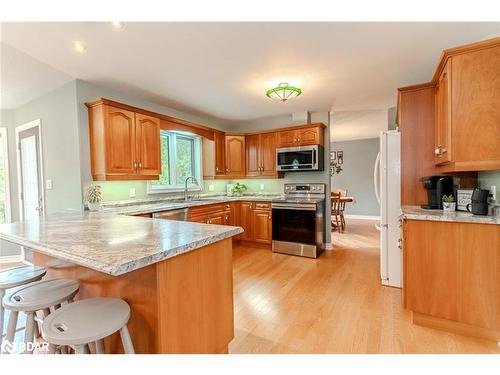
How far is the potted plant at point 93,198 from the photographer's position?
9.21 ft

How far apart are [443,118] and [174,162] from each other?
370 cm

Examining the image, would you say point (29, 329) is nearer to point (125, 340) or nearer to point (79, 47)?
point (125, 340)

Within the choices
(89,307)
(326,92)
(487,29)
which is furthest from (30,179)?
(487,29)

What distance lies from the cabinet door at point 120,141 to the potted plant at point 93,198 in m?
0.31

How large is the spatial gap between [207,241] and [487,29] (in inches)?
107

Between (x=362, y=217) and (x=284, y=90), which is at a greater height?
(x=284, y=90)

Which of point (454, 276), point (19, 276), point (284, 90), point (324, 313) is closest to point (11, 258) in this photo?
point (19, 276)

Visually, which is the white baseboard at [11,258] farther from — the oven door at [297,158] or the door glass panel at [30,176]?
the oven door at [297,158]

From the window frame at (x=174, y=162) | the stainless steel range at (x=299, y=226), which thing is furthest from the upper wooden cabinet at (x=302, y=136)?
the window frame at (x=174, y=162)

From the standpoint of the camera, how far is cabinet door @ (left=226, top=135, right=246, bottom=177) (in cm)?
477

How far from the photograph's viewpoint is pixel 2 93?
3230 millimetres

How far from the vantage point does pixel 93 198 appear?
2.85 m

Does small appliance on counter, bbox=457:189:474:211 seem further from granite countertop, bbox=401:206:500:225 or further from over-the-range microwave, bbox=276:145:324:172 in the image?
over-the-range microwave, bbox=276:145:324:172
